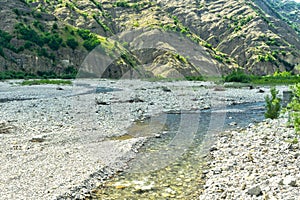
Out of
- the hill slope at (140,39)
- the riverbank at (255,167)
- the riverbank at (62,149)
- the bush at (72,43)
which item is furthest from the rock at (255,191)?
the bush at (72,43)

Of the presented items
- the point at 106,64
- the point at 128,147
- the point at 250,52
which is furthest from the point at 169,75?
the point at 128,147

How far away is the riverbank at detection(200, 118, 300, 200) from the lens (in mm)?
7453

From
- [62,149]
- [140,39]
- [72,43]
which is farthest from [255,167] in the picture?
[140,39]

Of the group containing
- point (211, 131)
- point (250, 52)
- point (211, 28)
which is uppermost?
point (211, 28)

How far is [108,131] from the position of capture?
1591 centimetres

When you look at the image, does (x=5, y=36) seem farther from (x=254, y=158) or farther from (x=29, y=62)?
(x=254, y=158)

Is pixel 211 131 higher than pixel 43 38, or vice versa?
pixel 43 38

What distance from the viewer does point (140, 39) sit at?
125m

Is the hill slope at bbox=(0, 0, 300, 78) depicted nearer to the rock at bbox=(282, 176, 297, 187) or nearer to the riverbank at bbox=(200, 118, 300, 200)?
the riverbank at bbox=(200, 118, 300, 200)

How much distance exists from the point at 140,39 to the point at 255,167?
119 meters

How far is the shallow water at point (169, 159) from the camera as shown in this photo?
28.1 ft

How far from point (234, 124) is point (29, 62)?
7243 centimetres

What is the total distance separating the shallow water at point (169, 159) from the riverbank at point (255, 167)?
50 centimetres

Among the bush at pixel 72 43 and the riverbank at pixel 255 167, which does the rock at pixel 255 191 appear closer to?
the riverbank at pixel 255 167
